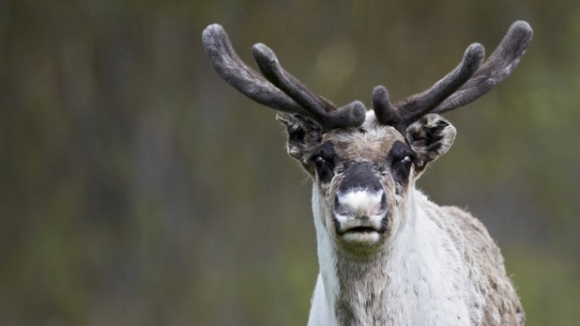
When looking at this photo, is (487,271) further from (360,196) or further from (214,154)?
(214,154)

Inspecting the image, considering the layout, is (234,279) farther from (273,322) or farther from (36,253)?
(36,253)

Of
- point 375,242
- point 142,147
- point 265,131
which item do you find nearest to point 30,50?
point 142,147

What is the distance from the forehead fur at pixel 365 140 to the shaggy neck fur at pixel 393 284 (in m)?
0.43

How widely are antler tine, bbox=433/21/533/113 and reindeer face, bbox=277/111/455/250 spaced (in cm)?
34

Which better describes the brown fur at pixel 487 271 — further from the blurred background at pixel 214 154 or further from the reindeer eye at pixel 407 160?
the blurred background at pixel 214 154

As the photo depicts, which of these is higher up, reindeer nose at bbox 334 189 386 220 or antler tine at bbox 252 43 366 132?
antler tine at bbox 252 43 366 132

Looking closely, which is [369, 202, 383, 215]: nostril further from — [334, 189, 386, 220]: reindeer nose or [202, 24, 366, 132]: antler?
[202, 24, 366, 132]: antler

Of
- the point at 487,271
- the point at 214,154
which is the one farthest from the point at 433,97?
the point at 214,154

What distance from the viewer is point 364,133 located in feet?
22.1

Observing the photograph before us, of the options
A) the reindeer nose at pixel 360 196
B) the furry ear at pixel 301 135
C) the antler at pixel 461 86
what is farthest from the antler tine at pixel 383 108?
the reindeer nose at pixel 360 196

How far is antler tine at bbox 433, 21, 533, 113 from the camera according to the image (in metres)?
7.18

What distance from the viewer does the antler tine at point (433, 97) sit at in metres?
6.80

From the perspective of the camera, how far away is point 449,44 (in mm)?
14602

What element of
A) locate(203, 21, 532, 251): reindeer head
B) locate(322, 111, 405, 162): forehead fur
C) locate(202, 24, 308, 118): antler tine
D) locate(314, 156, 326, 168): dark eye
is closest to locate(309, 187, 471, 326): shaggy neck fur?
locate(203, 21, 532, 251): reindeer head
